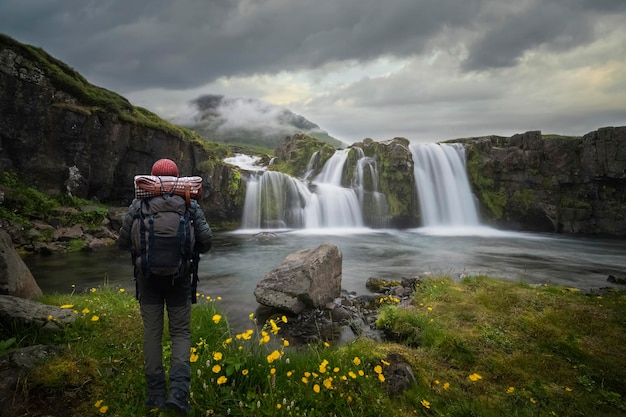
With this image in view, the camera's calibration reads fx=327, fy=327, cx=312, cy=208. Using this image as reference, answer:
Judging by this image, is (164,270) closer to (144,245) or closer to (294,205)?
(144,245)

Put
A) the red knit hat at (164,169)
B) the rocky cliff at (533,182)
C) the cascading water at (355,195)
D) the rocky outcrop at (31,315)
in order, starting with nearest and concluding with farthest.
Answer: the red knit hat at (164,169), the rocky outcrop at (31,315), the cascading water at (355,195), the rocky cliff at (533,182)

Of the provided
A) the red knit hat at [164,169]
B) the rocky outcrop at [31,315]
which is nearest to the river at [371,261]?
the rocky outcrop at [31,315]

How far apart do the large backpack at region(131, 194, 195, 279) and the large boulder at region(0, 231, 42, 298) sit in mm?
4885

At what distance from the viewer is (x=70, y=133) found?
2431 centimetres

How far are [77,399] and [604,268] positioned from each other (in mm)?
25128

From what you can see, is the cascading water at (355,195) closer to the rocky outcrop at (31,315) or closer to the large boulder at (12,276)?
the large boulder at (12,276)

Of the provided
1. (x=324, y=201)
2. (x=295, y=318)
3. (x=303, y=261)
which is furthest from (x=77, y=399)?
(x=324, y=201)

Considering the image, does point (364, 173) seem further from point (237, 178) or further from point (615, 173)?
point (615, 173)

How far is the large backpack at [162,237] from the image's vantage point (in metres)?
3.59

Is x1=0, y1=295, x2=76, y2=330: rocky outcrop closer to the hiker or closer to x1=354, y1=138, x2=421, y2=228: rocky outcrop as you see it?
the hiker

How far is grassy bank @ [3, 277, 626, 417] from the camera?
3.86m

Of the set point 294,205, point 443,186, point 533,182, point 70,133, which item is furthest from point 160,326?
point 533,182

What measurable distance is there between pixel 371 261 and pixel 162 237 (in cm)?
1681

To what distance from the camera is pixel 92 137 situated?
2531cm
